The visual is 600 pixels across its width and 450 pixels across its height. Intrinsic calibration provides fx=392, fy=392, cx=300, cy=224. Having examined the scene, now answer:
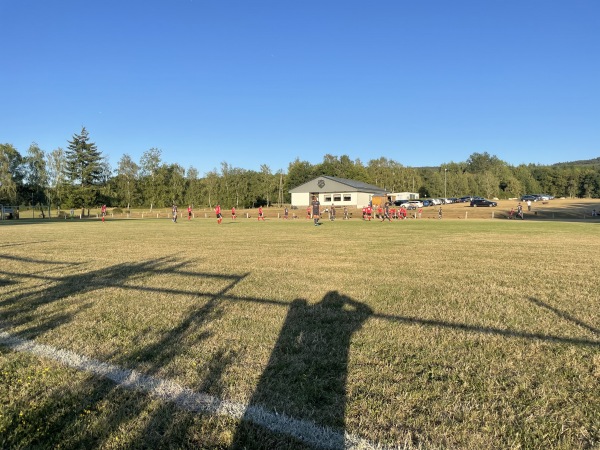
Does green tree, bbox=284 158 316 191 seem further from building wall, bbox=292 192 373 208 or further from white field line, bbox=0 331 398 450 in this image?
white field line, bbox=0 331 398 450

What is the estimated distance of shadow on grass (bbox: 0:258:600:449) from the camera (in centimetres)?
279

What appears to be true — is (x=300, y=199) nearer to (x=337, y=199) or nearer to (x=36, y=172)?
(x=337, y=199)

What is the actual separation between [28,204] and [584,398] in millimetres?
84651

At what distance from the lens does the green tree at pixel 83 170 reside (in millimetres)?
63219

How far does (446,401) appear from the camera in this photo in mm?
3158

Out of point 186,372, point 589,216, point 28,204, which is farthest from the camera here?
point 28,204

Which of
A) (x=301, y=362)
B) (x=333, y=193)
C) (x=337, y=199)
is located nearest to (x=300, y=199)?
(x=333, y=193)

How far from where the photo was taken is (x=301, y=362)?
3926 millimetres

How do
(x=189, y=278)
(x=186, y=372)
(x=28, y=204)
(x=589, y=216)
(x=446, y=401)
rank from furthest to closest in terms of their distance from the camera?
1. (x=28, y=204)
2. (x=589, y=216)
3. (x=189, y=278)
4. (x=186, y=372)
5. (x=446, y=401)

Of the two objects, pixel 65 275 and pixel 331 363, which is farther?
pixel 65 275

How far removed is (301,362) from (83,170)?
70.8 m

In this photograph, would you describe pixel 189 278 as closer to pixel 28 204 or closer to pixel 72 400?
pixel 72 400

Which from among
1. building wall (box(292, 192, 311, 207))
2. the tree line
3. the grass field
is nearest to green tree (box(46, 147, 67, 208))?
the tree line

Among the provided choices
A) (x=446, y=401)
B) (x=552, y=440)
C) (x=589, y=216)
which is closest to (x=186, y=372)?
(x=446, y=401)
